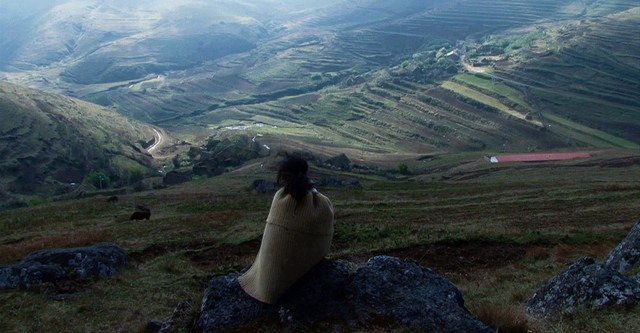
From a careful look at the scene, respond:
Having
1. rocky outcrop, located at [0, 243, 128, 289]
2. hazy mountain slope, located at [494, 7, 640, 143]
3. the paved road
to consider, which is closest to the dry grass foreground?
rocky outcrop, located at [0, 243, 128, 289]

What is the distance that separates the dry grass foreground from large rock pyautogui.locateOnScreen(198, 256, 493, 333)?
0.50 m

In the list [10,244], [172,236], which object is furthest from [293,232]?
[10,244]

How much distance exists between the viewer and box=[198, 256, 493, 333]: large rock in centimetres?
1216

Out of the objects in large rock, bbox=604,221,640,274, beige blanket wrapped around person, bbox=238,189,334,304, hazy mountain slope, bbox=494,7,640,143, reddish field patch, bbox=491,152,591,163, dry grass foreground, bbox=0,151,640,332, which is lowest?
hazy mountain slope, bbox=494,7,640,143

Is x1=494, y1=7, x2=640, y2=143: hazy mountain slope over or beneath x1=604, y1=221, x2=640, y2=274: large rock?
beneath

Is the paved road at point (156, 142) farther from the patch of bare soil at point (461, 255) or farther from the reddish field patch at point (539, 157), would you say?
the patch of bare soil at point (461, 255)

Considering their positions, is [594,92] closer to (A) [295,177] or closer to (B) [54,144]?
(B) [54,144]

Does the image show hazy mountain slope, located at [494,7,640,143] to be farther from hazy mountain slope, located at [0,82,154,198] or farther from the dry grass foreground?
hazy mountain slope, located at [0,82,154,198]

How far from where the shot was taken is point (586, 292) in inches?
505

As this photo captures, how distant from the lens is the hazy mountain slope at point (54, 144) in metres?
126

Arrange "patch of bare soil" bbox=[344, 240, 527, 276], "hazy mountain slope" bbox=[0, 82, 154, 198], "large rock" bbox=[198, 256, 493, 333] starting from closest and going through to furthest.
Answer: "large rock" bbox=[198, 256, 493, 333]
"patch of bare soil" bbox=[344, 240, 527, 276]
"hazy mountain slope" bbox=[0, 82, 154, 198]

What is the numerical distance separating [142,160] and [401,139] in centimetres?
7902

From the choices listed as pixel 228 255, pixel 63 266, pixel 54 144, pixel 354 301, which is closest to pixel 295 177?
pixel 354 301

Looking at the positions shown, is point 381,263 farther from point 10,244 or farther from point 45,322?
point 10,244
